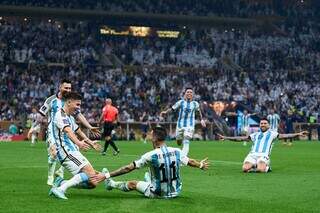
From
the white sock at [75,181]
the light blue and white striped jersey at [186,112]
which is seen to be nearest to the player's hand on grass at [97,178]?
the white sock at [75,181]

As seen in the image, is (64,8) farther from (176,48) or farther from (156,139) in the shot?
(156,139)

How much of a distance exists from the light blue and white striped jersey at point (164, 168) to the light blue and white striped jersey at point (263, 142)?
25.9 ft

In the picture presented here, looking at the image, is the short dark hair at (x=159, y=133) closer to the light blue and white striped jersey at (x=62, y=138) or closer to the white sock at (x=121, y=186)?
the white sock at (x=121, y=186)

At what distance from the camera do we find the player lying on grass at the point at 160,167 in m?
12.3

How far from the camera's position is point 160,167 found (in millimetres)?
12305

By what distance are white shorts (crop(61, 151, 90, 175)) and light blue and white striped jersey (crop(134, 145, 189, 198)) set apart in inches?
51.1

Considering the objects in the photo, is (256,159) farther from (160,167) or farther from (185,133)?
(160,167)

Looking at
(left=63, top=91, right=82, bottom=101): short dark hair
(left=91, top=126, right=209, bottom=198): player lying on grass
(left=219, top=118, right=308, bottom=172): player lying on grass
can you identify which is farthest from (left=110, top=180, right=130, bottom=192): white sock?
(left=219, top=118, right=308, bottom=172): player lying on grass

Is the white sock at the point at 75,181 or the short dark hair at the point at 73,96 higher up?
the short dark hair at the point at 73,96

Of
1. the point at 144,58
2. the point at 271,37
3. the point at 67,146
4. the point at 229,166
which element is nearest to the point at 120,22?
the point at 144,58

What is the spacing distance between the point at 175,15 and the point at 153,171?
5206 centimetres

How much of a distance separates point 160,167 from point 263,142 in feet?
27.8

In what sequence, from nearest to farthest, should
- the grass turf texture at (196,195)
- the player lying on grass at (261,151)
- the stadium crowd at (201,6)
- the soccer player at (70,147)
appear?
1. the grass turf texture at (196,195)
2. the soccer player at (70,147)
3. the player lying on grass at (261,151)
4. the stadium crowd at (201,6)

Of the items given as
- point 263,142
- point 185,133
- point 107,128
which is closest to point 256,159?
point 263,142
